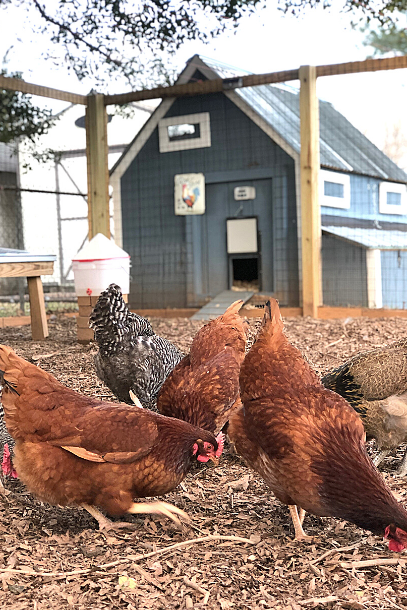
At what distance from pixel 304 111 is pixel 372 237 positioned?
170cm

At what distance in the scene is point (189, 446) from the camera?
2.34 metres

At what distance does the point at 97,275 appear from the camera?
5094 mm

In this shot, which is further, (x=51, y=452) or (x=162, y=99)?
(x=162, y=99)

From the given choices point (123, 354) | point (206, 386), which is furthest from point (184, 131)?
point (206, 386)

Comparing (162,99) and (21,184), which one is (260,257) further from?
(21,184)

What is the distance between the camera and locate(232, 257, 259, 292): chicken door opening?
25.5ft

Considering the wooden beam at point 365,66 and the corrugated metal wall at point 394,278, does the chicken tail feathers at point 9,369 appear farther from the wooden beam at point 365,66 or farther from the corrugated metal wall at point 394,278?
the wooden beam at point 365,66

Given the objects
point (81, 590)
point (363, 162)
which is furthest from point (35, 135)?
point (81, 590)

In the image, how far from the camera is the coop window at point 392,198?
6.94 meters

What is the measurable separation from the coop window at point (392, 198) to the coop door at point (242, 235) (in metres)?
1.61

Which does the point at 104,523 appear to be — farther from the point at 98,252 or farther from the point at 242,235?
the point at 242,235

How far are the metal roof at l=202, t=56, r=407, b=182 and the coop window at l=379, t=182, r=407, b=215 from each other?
4.2 inches

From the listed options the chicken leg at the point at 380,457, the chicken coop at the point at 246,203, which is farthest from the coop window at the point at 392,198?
the chicken leg at the point at 380,457

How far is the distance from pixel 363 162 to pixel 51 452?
6.23 meters
